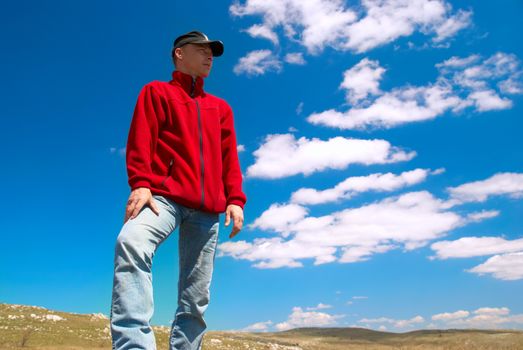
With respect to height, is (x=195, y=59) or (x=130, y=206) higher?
(x=195, y=59)

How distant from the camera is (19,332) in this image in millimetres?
20984

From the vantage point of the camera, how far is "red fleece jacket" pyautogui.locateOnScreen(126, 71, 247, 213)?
16.4ft

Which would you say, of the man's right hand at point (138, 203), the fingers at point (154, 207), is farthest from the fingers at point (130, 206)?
the fingers at point (154, 207)

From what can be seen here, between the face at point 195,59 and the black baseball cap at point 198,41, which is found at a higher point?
the black baseball cap at point 198,41

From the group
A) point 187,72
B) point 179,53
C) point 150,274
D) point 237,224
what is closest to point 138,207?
point 150,274

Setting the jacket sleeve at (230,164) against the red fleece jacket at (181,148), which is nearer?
the red fleece jacket at (181,148)

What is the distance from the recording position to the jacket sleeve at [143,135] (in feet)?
16.0

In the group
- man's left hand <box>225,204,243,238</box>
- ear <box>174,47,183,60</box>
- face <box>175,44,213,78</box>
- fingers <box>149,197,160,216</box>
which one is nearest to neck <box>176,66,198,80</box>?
face <box>175,44,213,78</box>

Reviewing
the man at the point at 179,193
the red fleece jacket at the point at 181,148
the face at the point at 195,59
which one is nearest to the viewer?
the man at the point at 179,193

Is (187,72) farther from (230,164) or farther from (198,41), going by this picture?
(230,164)

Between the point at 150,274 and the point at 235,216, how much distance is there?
1560mm

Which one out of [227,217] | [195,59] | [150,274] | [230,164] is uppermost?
[195,59]

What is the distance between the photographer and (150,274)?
4.44 meters

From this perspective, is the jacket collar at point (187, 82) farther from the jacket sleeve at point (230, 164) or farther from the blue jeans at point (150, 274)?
the blue jeans at point (150, 274)
